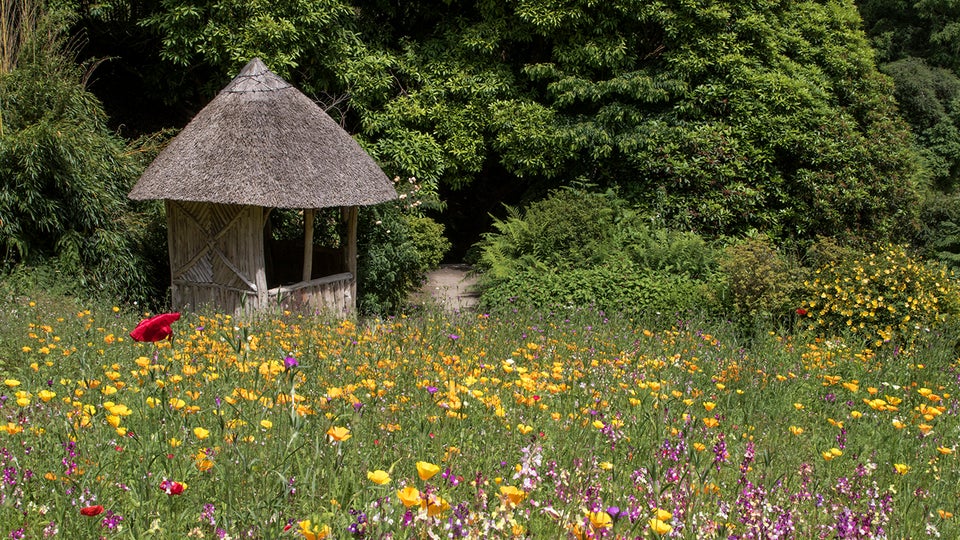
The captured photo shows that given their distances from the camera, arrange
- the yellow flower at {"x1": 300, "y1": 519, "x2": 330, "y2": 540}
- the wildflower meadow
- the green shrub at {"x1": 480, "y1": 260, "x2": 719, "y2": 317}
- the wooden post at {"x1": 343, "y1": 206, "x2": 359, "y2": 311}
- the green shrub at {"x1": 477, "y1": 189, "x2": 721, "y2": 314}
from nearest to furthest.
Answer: the yellow flower at {"x1": 300, "y1": 519, "x2": 330, "y2": 540} < the wildflower meadow < the green shrub at {"x1": 480, "y1": 260, "x2": 719, "y2": 317} < the green shrub at {"x1": 477, "y1": 189, "x2": 721, "y2": 314} < the wooden post at {"x1": 343, "y1": 206, "x2": 359, "y2": 311}

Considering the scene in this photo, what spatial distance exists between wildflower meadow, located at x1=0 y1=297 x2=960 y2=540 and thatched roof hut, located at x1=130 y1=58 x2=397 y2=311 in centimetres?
331

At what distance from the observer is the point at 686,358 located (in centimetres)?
542

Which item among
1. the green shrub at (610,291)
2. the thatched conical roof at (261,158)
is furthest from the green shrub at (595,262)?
the thatched conical roof at (261,158)

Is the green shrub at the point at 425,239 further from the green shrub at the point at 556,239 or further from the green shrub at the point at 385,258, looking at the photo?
the green shrub at the point at 556,239

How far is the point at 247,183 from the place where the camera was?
7.33 metres

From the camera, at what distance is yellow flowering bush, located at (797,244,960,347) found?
7312 mm

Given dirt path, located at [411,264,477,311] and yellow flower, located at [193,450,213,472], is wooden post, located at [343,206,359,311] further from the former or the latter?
yellow flower, located at [193,450,213,472]

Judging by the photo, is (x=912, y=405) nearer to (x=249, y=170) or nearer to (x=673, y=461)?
(x=673, y=461)

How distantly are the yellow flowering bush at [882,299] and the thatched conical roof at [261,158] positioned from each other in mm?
4911

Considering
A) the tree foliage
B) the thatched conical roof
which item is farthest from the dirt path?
the thatched conical roof

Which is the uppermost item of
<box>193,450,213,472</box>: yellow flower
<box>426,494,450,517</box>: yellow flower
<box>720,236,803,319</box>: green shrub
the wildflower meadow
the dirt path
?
<box>426,494,450,517</box>: yellow flower

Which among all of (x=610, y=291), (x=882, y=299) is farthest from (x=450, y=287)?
(x=882, y=299)

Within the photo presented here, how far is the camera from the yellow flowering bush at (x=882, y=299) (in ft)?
24.0

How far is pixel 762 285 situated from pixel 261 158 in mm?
5504
